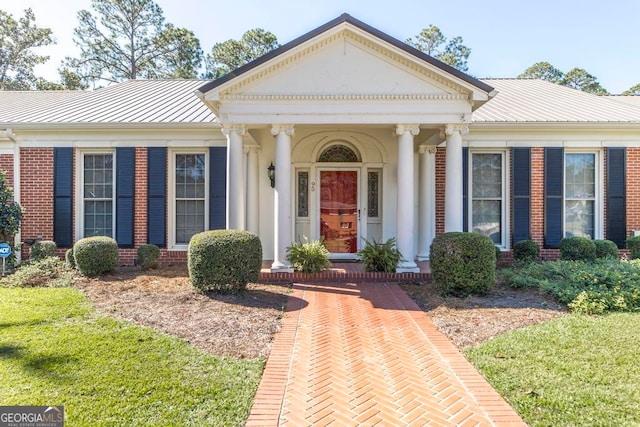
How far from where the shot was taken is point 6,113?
32.9 ft

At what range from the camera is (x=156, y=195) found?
30.4ft

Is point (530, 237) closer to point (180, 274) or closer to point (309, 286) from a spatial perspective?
point (309, 286)

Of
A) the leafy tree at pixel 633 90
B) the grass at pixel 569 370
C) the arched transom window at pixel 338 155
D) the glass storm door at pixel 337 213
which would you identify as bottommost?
the grass at pixel 569 370

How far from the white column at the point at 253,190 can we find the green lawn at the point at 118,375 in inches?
183

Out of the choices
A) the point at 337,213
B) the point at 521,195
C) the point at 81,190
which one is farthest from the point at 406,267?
the point at 81,190

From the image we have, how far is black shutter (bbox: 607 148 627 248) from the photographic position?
918 cm

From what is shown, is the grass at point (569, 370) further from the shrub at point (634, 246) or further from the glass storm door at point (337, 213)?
the glass storm door at point (337, 213)

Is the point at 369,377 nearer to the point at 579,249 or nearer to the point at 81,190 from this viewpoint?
the point at 579,249

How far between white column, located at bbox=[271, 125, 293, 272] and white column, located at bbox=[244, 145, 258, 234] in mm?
1791

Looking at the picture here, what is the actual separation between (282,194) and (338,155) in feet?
9.14

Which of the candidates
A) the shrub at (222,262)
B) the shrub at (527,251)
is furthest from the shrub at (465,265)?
the shrub at (527,251)

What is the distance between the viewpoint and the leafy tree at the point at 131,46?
24.0 m

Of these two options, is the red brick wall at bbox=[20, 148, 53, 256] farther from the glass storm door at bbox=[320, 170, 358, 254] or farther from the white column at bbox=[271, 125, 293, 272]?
the glass storm door at bbox=[320, 170, 358, 254]

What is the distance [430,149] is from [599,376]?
6.81 m
